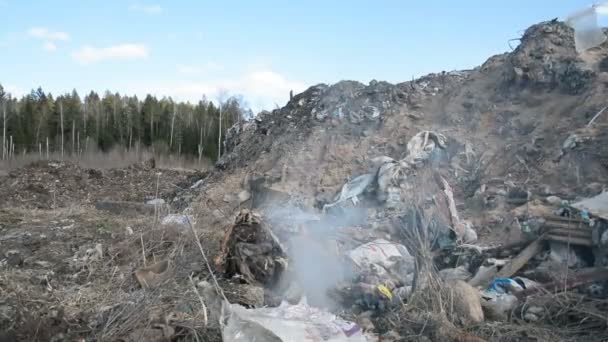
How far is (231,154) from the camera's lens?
13117 mm

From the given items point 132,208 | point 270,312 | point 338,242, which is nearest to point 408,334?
point 270,312

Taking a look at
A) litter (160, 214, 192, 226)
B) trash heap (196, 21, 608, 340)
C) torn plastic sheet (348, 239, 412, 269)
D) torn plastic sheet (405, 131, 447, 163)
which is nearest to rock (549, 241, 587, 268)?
trash heap (196, 21, 608, 340)

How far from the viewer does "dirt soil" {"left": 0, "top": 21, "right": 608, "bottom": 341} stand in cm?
388

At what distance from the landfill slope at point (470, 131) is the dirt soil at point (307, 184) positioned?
0.03 m

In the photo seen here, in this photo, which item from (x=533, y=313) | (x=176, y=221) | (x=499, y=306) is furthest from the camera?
(x=176, y=221)

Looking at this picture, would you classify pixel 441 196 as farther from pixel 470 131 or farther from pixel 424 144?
pixel 470 131

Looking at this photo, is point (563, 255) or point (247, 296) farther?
point (563, 255)

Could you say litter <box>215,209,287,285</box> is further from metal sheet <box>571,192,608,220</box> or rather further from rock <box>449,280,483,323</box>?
metal sheet <box>571,192,608,220</box>

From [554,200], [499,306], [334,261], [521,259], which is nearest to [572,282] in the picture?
[499,306]

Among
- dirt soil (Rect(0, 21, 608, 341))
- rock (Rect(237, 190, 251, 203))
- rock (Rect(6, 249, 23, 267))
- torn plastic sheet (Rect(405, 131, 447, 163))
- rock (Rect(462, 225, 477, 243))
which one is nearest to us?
dirt soil (Rect(0, 21, 608, 341))

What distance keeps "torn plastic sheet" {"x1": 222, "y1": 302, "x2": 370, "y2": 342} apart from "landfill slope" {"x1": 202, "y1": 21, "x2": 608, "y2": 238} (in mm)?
Result: 4307

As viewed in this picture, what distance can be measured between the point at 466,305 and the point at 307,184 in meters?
6.53

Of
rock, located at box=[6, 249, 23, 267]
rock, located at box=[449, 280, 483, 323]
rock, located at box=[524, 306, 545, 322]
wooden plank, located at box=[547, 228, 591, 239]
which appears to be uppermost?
wooden plank, located at box=[547, 228, 591, 239]

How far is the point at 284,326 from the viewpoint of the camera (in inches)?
128
